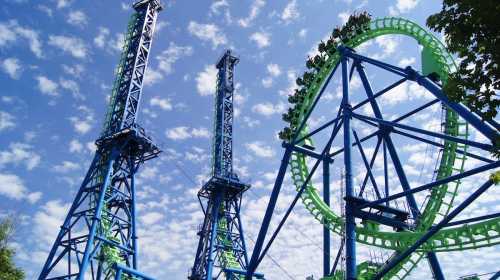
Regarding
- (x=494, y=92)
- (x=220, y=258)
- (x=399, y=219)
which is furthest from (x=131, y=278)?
(x=494, y=92)

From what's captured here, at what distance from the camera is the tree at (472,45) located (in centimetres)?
665

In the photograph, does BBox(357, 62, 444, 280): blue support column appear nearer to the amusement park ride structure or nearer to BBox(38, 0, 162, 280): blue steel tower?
the amusement park ride structure

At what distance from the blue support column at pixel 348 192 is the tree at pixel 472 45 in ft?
27.0

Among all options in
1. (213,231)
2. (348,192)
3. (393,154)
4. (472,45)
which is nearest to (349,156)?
(348,192)

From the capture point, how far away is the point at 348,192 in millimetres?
15711

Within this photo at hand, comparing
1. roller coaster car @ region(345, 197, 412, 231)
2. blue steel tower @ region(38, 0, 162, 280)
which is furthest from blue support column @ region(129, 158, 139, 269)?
roller coaster car @ region(345, 197, 412, 231)

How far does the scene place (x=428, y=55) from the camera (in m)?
20.0

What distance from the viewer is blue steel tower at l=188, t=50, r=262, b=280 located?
35156 millimetres

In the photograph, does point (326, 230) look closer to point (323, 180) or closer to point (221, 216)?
point (323, 180)

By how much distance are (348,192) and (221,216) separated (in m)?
23.4

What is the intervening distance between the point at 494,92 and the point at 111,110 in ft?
91.3

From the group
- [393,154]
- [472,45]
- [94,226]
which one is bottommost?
[472,45]

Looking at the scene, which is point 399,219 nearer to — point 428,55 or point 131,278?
point 428,55

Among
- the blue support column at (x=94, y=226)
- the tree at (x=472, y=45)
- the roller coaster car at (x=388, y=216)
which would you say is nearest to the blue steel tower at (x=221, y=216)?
the blue support column at (x=94, y=226)
